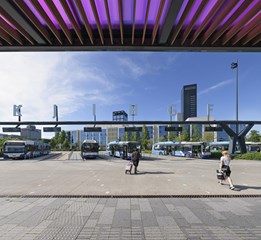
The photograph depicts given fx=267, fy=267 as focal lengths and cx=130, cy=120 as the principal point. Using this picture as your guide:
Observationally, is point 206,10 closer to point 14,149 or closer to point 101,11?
point 101,11

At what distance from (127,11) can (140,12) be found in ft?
0.89

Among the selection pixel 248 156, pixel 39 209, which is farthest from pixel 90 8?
pixel 248 156

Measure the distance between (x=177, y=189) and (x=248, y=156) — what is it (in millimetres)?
29219

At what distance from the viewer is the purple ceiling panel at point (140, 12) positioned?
5.19 m

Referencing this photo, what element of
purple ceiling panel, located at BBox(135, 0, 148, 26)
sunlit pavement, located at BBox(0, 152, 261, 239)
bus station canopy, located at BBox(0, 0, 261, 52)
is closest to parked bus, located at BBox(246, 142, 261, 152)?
sunlit pavement, located at BBox(0, 152, 261, 239)

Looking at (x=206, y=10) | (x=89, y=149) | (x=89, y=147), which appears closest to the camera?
(x=206, y=10)

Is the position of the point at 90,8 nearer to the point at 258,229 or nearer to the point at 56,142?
the point at 258,229

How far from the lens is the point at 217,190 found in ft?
36.3

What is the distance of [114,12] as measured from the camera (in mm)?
5523

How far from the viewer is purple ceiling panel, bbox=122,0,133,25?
5160 mm

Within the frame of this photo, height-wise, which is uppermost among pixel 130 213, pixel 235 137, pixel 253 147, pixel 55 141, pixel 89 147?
pixel 235 137

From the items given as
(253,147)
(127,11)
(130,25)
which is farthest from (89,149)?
(127,11)

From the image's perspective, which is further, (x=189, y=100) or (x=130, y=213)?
(x=189, y=100)

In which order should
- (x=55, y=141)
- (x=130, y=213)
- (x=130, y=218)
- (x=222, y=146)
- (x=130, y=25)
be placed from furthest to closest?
(x=55, y=141), (x=222, y=146), (x=130, y=213), (x=130, y=218), (x=130, y=25)
